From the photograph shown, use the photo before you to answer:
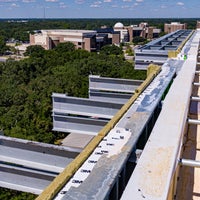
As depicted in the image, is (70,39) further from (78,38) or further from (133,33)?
(133,33)

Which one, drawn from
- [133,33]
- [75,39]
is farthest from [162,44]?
[133,33]

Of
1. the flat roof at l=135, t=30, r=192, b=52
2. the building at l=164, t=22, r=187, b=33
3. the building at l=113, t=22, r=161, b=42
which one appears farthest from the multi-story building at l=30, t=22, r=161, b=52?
the flat roof at l=135, t=30, r=192, b=52

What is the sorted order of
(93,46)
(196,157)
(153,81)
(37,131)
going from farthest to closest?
(93,46) → (37,131) → (153,81) → (196,157)

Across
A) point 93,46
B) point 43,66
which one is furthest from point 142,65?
point 93,46

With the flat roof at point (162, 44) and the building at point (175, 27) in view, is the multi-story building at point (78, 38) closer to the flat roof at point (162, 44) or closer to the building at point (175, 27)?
the building at point (175, 27)

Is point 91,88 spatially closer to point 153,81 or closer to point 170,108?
point 153,81

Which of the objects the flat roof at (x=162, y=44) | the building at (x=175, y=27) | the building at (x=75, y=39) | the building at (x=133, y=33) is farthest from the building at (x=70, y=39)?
the flat roof at (x=162, y=44)

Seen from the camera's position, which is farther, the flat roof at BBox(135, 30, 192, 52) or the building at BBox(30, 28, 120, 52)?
the building at BBox(30, 28, 120, 52)

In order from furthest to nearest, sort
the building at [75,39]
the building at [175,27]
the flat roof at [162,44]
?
the building at [75,39], the building at [175,27], the flat roof at [162,44]

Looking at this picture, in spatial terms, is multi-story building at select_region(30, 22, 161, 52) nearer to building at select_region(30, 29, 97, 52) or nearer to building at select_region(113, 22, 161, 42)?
building at select_region(30, 29, 97, 52)

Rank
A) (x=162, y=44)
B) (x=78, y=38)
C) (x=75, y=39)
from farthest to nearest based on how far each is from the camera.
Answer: (x=75, y=39) → (x=78, y=38) → (x=162, y=44)

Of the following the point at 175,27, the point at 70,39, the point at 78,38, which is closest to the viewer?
the point at 78,38
